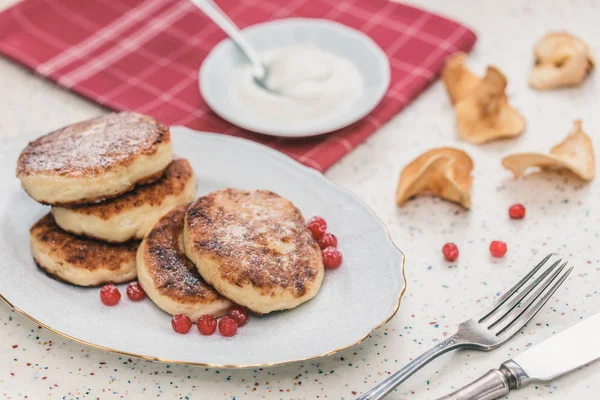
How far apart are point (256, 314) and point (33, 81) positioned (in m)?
1.40

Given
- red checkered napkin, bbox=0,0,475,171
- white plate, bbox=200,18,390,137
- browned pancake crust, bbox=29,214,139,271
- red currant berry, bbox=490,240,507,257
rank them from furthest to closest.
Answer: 1. red checkered napkin, bbox=0,0,475,171
2. white plate, bbox=200,18,390,137
3. red currant berry, bbox=490,240,507,257
4. browned pancake crust, bbox=29,214,139,271

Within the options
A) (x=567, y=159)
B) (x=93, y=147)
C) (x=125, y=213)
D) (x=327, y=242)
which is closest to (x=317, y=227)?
(x=327, y=242)

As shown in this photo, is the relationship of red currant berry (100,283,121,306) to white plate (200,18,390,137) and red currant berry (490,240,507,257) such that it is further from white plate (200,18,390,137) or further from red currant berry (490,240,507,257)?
red currant berry (490,240,507,257)

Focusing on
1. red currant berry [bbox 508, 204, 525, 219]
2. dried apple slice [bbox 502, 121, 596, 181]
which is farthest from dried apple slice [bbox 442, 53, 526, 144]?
red currant berry [bbox 508, 204, 525, 219]

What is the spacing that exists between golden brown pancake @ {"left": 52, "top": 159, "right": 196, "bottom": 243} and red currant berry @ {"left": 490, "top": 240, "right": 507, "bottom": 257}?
0.77 m

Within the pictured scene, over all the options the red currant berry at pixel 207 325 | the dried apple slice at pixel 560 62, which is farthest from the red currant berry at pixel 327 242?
the dried apple slice at pixel 560 62

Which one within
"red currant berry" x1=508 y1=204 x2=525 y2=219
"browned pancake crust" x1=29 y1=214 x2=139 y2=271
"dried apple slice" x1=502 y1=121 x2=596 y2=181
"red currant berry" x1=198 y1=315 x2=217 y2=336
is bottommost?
"red currant berry" x1=508 y1=204 x2=525 y2=219

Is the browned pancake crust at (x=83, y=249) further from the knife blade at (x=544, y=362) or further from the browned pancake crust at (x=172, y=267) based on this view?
the knife blade at (x=544, y=362)

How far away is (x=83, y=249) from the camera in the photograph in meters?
1.58

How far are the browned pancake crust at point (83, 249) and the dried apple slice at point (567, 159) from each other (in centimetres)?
106

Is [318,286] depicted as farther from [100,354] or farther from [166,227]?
[100,354]

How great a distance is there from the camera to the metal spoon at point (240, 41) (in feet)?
7.71

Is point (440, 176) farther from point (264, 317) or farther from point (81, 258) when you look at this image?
point (81, 258)

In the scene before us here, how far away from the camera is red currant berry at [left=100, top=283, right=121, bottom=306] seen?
1.51m
